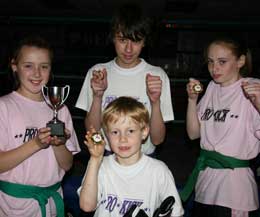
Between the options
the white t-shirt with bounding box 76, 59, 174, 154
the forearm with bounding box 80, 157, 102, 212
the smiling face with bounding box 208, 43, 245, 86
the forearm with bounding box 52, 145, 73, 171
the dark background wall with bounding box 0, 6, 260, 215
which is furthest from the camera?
the dark background wall with bounding box 0, 6, 260, 215

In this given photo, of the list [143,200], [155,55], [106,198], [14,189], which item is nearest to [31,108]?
[14,189]

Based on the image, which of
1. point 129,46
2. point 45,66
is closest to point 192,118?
point 129,46

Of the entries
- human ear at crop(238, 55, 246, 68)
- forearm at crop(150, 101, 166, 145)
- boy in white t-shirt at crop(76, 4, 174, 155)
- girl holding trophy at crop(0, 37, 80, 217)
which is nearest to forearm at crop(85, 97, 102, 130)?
boy in white t-shirt at crop(76, 4, 174, 155)

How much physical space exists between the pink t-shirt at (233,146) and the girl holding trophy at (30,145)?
75 centimetres

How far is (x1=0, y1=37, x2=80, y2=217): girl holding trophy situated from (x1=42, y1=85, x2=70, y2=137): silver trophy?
3 centimetres

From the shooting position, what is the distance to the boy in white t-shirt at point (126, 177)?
64.9 inches

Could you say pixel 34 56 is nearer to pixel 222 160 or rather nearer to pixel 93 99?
pixel 93 99

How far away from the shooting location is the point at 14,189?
1.77m

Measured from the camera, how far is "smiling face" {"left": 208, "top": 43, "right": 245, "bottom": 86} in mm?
2027

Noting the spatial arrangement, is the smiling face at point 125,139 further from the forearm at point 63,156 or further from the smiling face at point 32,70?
the smiling face at point 32,70

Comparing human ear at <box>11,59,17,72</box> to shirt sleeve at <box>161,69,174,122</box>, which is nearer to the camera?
human ear at <box>11,59,17,72</box>

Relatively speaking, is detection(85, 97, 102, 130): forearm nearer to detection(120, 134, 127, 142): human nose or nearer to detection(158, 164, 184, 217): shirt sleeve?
detection(120, 134, 127, 142): human nose

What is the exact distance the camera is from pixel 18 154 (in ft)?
5.66

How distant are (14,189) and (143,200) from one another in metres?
0.60
